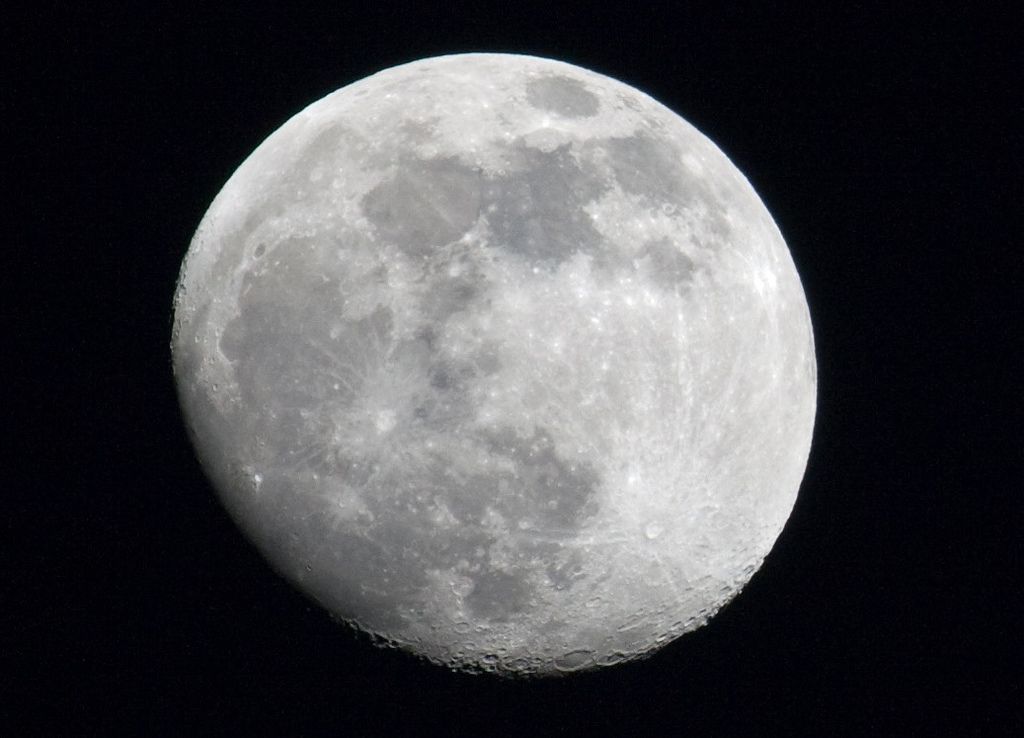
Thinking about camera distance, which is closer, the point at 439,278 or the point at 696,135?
the point at 439,278

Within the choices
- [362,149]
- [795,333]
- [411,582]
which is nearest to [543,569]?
[411,582]

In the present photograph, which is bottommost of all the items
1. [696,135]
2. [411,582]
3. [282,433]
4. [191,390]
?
[411,582]

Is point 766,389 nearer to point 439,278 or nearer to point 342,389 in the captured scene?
point 439,278

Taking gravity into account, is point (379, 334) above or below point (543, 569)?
above

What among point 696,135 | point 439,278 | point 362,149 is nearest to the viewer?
point 439,278

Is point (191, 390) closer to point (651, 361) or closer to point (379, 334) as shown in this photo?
point (379, 334)

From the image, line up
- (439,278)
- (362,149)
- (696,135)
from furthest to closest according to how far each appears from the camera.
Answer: (696,135) < (362,149) < (439,278)

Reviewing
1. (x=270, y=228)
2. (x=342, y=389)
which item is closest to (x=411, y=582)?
(x=342, y=389)
